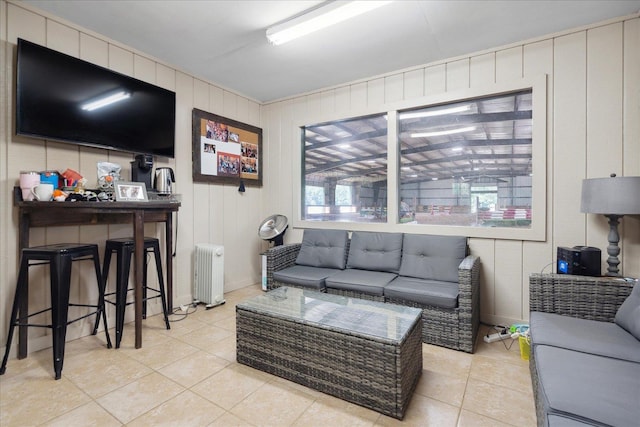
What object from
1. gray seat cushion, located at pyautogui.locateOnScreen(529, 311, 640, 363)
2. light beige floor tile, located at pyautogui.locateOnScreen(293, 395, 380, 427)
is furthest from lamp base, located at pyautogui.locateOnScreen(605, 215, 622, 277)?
light beige floor tile, located at pyautogui.locateOnScreen(293, 395, 380, 427)

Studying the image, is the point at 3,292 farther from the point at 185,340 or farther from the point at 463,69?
the point at 463,69

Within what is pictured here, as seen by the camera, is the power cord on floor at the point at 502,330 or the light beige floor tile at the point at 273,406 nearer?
the light beige floor tile at the point at 273,406

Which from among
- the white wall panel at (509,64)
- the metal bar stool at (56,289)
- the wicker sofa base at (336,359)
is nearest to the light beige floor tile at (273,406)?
the wicker sofa base at (336,359)

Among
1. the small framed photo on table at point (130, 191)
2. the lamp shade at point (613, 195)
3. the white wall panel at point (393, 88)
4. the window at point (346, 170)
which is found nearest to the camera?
the lamp shade at point (613, 195)

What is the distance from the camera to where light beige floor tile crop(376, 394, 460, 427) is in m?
1.56

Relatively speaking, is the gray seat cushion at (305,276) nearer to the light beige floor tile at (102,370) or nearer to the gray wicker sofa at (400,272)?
the gray wicker sofa at (400,272)

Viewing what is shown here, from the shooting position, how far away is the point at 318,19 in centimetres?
228

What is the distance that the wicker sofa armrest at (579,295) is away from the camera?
1.86m

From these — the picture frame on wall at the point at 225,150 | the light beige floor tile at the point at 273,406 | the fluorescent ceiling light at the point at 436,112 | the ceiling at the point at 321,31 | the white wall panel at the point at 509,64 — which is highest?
the ceiling at the point at 321,31

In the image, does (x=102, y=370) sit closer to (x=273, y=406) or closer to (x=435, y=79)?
(x=273, y=406)

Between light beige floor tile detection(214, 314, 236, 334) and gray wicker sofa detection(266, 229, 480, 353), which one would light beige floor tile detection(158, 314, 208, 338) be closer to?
light beige floor tile detection(214, 314, 236, 334)

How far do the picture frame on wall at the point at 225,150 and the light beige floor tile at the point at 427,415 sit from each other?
119 inches

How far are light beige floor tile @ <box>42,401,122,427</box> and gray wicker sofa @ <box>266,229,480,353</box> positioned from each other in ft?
5.65

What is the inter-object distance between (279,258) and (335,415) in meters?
1.92
